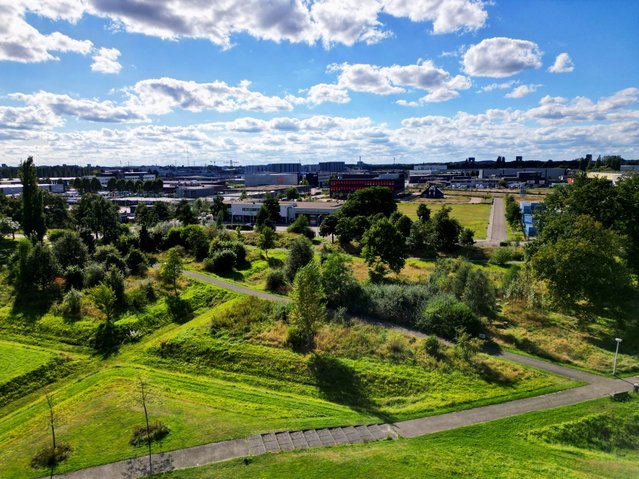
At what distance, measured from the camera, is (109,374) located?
86.7 feet

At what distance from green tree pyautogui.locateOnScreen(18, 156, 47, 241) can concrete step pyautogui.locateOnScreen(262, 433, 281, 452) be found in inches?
1888

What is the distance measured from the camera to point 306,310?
28734 millimetres

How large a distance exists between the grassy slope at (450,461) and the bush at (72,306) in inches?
889

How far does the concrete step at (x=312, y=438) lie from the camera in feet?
64.0

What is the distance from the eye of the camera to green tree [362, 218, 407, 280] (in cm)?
4456

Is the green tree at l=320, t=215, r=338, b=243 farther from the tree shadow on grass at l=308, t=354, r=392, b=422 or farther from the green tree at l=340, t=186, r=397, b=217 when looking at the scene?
the tree shadow on grass at l=308, t=354, r=392, b=422

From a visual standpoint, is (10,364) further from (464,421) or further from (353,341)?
(464,421)

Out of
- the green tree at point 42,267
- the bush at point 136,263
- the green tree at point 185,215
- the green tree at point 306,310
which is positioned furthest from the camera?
the green tree at point 185,215

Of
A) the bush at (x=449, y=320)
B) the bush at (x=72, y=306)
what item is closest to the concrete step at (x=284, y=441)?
the bush at (x=449, y=320)

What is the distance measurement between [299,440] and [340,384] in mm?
5851

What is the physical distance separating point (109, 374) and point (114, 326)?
670cm

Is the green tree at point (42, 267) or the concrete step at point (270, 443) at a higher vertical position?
the green tree at point (42, 267)

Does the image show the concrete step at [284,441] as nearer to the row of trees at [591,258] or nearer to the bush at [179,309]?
the bush at [179,309]

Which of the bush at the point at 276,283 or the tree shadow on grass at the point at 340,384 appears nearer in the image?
the tree shadow on grass at the point at 340,384
